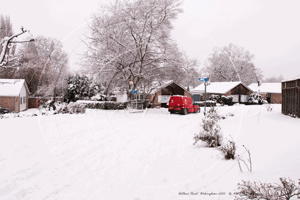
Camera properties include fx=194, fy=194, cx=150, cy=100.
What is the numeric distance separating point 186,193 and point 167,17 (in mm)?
19315

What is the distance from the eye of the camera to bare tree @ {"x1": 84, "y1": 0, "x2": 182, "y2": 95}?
18500 millimetres

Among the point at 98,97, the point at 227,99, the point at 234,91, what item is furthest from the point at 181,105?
the point at 234,91

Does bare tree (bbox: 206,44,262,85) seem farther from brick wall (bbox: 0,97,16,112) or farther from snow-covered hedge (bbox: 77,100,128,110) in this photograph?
brick wall (bbox: 0,97,16,112)

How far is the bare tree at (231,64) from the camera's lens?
51.8m

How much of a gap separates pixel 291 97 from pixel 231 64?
146 ft

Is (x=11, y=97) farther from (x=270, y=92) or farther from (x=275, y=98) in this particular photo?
(x=275, y=98)

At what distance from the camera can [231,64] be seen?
169 feet

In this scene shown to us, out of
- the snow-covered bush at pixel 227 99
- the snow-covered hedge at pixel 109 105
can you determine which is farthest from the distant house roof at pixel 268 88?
the snow-covered hedge at pixel 109 105

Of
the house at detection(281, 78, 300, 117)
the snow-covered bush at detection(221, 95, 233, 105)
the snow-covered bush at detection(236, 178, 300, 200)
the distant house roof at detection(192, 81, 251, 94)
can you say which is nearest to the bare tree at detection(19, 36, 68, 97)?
the distant house roof at detection(192, 81, 251, 94)

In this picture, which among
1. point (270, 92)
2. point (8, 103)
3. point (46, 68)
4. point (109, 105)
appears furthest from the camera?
point (270, 92)

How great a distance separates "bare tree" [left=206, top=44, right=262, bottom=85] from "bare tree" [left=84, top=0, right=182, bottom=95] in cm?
3570

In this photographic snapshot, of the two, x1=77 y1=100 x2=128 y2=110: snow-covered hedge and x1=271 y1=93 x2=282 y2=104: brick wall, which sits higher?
x1=271 y1=93 x2=282 y2=104: brick wall

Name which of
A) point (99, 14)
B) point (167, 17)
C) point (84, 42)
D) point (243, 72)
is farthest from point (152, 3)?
point (243, 72)

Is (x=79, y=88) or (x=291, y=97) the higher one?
(x=79, y=88)
